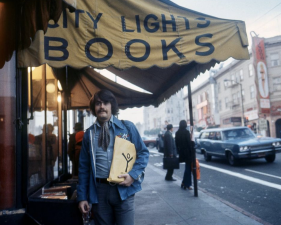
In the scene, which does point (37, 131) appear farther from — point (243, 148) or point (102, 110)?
point (243, 148)

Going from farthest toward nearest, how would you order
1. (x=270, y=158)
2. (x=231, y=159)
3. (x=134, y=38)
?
(x=231, y=159)
(x=270, y=158)
(x=134, y=38)

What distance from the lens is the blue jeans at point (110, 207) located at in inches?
97.8

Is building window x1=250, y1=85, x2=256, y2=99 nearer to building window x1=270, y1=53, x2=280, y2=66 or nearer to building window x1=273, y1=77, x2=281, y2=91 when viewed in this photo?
building window x1=273, y1=77, x2=281, y2=91

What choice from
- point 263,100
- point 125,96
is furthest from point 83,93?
point 263,100

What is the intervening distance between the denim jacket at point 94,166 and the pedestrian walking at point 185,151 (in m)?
4.81

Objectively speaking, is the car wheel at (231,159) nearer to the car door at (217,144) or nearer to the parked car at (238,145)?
the parked car at (238,145)

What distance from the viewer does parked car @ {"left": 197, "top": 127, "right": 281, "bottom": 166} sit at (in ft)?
38.3

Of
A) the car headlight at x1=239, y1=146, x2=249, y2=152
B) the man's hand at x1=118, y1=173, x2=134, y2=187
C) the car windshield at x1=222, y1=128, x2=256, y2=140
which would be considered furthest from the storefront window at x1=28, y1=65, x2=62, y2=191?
the car windshield at x1=222, y1=128, x2=256, y2=140

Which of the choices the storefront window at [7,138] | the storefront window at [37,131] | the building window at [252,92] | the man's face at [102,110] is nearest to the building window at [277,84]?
the building window at [252,92]

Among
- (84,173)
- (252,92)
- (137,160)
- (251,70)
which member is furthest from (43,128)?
(252,92)

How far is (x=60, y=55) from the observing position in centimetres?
343

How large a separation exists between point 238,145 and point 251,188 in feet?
13.6

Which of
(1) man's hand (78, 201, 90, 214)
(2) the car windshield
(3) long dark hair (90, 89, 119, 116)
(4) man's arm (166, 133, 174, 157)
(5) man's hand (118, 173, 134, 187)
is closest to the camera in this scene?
(5) man's hand (118, 173, 134, 187)

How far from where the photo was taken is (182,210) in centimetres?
541
